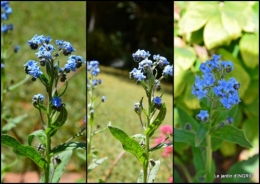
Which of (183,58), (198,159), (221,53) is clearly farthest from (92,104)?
(221,53)

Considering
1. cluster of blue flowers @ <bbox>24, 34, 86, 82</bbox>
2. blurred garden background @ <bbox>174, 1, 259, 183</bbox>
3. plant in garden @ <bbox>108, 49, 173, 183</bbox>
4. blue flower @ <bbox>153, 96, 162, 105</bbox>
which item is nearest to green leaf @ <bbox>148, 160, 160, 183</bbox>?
plant in garden @ <bbox>108, 49, 173, 183</bbox>

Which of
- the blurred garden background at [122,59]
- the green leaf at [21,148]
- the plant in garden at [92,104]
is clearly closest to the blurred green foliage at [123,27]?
the blurred garden background at [122,59]

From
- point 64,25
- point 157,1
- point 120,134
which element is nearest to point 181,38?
point 157,1

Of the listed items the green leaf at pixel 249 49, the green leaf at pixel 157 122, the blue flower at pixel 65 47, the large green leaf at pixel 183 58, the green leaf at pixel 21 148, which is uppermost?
the green leaf at pixel 249 49

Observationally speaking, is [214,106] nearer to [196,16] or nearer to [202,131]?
[202,131]

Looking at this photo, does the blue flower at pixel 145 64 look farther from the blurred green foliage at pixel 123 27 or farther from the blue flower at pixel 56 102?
the blurred green foliage at pixel 123 27

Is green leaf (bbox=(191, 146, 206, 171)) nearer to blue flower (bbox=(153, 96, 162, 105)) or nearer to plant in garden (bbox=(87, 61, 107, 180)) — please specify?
plant in garden (bbox=(87, 61, 107, 180))

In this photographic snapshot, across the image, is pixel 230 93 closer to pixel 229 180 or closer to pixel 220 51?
pixel 229 180
